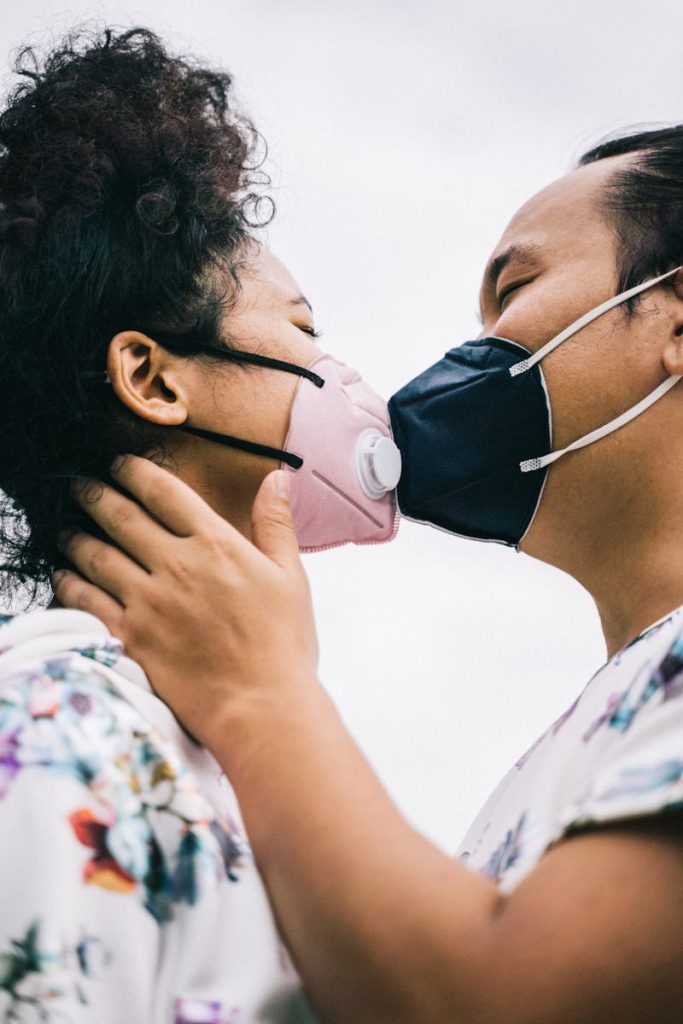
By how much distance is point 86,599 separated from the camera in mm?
2059

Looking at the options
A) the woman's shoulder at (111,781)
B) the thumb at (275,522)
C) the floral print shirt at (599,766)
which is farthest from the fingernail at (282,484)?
the floral print shirt at (599,766)

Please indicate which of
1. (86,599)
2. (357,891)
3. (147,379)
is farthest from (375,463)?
(357,891)

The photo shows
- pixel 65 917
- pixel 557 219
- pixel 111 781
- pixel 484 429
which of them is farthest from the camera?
pixel 557 219

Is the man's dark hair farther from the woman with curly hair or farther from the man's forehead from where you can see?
the woman with curly hair

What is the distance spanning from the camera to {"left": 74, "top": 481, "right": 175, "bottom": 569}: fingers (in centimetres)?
204

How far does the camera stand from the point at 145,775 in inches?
64.2

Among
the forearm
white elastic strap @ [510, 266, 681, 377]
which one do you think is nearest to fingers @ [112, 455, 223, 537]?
the forearm

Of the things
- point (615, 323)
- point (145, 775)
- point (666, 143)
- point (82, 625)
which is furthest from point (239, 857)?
point (666, 143)

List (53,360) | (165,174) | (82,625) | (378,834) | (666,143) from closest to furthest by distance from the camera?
(378,834), (82,625), (53,360), (165,174), (666,143)

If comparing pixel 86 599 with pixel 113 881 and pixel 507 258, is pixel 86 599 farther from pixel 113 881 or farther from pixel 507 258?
pixel 507 258

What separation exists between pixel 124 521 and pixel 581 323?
137 centimetres

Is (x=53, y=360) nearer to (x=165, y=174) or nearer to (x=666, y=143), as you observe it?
(x=165, y=174)

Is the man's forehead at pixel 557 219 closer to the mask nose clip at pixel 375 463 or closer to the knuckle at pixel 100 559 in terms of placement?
the mask nose clip at pixel 375 463

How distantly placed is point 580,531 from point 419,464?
473 mm
